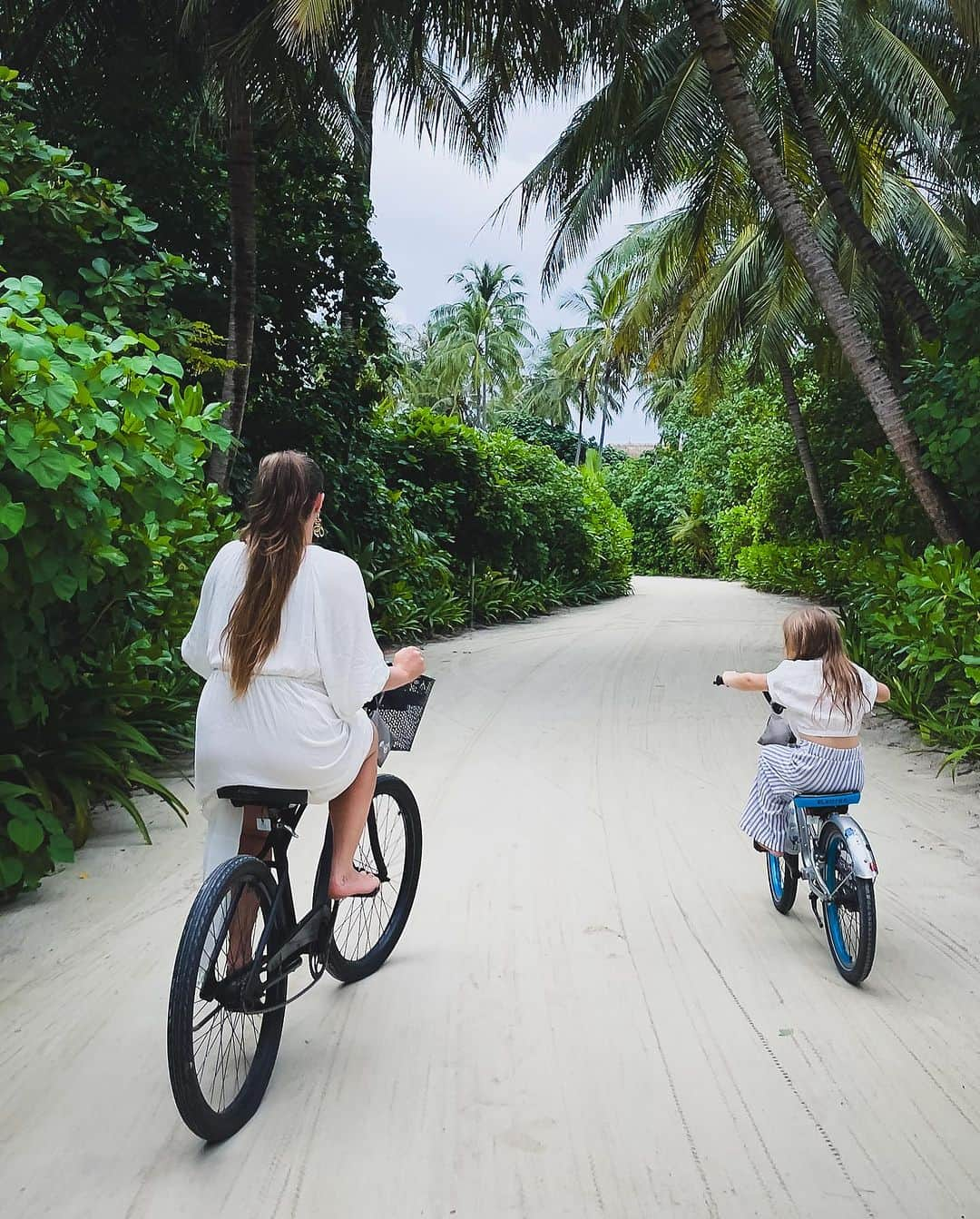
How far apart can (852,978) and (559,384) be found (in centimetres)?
4037

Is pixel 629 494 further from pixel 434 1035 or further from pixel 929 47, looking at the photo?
pixel 434 1035

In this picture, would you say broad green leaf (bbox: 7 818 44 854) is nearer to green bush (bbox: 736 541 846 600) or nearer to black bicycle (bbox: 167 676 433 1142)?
black bicycle (bbox: 167 676 433 1142)

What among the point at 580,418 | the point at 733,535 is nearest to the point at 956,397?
the point at 733,535

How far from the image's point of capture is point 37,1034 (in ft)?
9.30

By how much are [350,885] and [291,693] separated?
0.61 meters

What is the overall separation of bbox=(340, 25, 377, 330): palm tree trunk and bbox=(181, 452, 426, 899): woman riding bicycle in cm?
801

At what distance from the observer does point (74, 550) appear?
11.2 feet

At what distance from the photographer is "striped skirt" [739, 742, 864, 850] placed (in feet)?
10.9

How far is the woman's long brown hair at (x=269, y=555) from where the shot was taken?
7.86ft

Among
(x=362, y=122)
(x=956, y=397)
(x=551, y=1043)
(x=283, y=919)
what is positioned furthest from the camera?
(x=362, y=122)

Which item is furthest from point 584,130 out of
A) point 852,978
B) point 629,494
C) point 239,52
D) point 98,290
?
→ point 629,494

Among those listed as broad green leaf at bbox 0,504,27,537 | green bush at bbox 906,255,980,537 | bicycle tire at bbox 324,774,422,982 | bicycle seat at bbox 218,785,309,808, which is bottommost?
bicycle tire at bbox 324,774,422,982

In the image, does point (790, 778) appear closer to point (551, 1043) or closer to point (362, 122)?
point (551, 1043)

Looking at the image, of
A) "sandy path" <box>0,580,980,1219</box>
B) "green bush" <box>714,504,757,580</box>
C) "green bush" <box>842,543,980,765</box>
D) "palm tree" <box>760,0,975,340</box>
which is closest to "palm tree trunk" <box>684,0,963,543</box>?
"green bush" <box>842,543,980,765</box>
